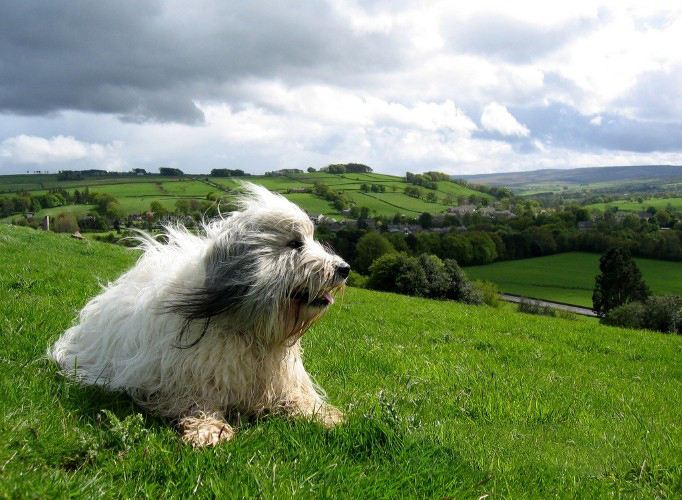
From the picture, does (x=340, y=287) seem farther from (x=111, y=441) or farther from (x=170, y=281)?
(x=111, y=441)

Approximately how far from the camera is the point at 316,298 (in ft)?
17.5

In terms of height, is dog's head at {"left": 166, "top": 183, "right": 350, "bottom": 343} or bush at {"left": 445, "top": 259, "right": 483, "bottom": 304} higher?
dog's head at {"left": 166, "top": 183, "right": 350, "bottom": 343}

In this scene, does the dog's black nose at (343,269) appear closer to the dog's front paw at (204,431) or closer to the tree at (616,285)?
the dog's front paw at (204,431)

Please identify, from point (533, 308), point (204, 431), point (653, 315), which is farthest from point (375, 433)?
point (533, 308)

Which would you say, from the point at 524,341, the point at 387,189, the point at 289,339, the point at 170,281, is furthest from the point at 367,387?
the point at 387,189

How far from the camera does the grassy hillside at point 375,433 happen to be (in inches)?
157

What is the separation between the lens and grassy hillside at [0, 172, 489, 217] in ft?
313

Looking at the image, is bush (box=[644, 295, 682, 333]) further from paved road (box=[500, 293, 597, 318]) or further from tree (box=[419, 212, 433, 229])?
tree (box=[419, 212, 433, 229])

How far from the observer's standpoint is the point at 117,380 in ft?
18.4

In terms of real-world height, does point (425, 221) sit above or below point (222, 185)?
below

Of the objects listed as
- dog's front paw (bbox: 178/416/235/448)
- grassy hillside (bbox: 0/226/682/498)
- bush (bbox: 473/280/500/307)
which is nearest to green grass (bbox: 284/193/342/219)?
bush (bbox: 473/280/500/307)

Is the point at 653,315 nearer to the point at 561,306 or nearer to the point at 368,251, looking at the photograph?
the point at 561,306

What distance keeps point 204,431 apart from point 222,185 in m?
81.8

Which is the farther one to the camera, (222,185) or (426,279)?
(222,185)
